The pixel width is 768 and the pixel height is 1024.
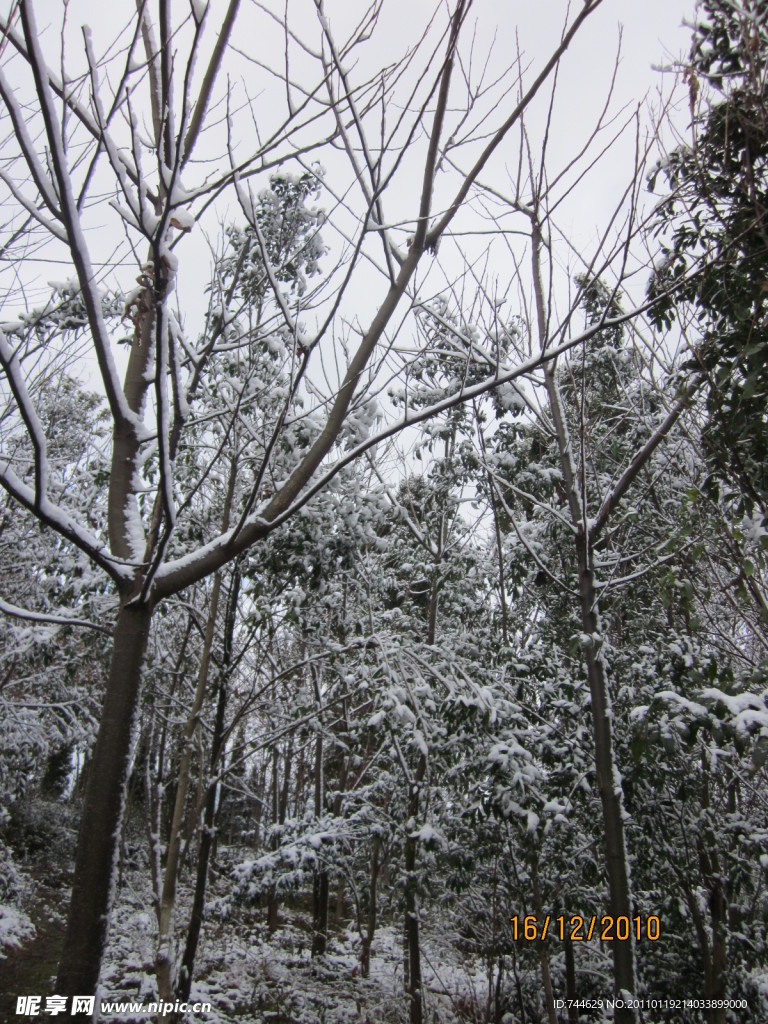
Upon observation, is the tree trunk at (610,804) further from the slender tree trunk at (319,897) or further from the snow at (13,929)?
the snow at (13,929)

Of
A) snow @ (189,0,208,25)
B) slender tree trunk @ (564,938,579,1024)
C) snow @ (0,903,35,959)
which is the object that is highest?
snow @ (189,0,208,25)

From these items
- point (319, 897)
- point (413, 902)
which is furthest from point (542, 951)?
point (319, 897)

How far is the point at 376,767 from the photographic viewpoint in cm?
740

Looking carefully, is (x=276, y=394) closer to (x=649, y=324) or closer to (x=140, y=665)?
(x=649, y=324)

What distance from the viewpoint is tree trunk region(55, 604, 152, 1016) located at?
1475 mm

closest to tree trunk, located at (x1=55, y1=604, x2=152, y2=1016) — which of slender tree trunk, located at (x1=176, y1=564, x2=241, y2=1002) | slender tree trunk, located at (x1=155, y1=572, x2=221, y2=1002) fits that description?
slender tree trunk, located at (x1=155, y1=572, x2=221, y2=1002)

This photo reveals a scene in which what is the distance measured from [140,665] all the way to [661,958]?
5.71 m

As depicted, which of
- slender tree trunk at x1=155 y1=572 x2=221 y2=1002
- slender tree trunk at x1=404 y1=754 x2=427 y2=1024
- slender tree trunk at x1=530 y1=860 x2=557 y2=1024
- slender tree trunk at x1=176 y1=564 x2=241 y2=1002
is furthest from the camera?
slender tree trunk at x1=404 y1=754 x2=427 y2=1024

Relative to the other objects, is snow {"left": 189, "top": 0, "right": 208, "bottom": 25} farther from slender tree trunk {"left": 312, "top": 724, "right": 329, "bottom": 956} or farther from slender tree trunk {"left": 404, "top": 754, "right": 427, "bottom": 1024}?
slender tree trunk {"left": 312, "top": 724, "right": 329, "bottom": 956}

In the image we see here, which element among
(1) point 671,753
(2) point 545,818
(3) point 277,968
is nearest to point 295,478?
(1) point 671,753

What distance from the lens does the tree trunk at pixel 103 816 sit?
147 cm

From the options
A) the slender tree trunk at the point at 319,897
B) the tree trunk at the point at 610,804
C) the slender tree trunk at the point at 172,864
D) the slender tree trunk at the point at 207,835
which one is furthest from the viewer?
the slender tree trunk at the point at 319,897

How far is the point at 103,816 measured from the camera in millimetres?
1593

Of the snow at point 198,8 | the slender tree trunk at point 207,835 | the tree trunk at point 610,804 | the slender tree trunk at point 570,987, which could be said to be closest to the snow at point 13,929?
the slender tree trunk at point 207,835
